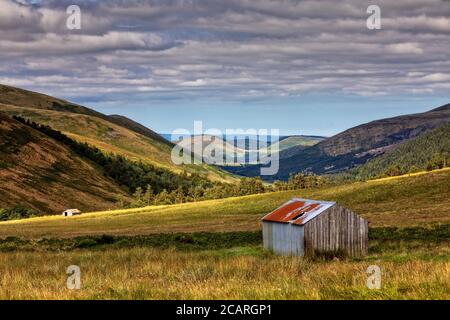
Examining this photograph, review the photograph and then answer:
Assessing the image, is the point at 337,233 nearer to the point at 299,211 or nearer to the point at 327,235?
the point at 327,235

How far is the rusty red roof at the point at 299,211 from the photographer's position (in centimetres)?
3559

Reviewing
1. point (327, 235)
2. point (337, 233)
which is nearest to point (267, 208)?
point (337, 233)

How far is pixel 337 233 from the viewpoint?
3569cm

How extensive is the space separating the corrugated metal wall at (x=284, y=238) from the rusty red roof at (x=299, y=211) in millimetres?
376

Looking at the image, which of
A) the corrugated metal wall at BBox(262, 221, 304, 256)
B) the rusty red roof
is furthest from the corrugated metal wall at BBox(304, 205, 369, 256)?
the corrugated metal wall at BBox(262, 221, 304, 256)

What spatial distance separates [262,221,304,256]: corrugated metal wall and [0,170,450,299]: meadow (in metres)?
1.09

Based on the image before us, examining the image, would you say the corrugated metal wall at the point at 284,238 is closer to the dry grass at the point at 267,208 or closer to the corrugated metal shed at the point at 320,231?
the corrugated metal shed at the point at 320,231

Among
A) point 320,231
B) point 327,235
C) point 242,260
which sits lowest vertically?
point 327,235

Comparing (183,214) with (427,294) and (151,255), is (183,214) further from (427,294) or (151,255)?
(427,294)

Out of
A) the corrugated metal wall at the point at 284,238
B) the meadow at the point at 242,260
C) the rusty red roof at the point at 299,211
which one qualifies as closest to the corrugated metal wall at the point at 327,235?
the corrugated metal wall at the point at 284,238

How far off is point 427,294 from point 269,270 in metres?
7.25

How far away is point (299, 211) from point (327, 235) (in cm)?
289

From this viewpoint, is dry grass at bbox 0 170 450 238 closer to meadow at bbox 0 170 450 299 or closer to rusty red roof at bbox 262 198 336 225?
meadow at bbox 0 170 450 299
